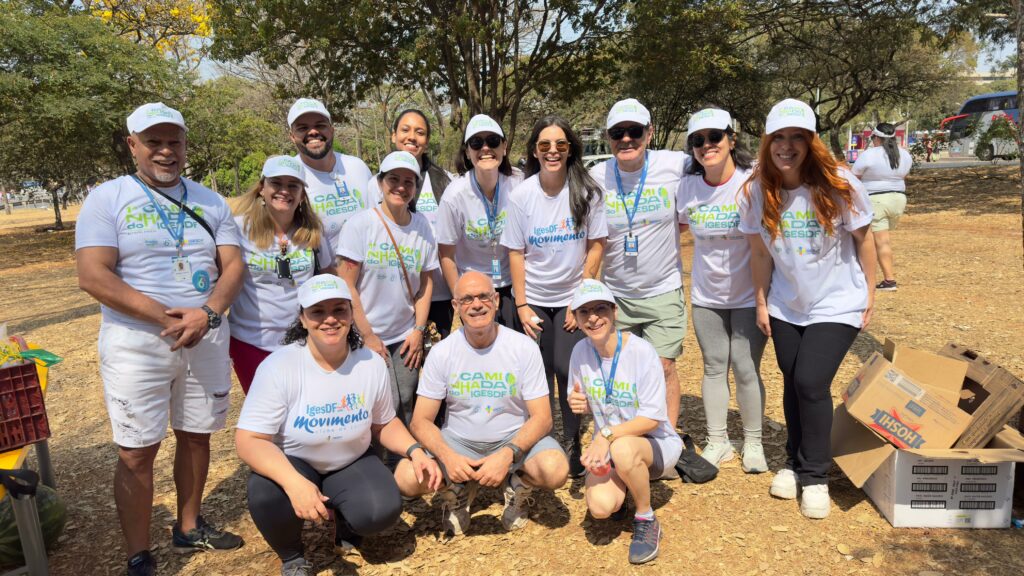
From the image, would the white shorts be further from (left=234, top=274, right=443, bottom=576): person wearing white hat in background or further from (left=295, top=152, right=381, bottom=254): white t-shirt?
(left=295, top=152, right=381, bottom=254): white t-shirt

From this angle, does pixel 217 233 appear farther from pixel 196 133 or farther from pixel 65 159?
pixel 65 159

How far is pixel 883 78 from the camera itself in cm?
2297

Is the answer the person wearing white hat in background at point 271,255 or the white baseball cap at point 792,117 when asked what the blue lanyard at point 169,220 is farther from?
the white baseball cap at point 792,117

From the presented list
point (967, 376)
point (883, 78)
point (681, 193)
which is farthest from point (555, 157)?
point (883, 78)

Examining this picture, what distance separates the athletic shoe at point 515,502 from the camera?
361 cm

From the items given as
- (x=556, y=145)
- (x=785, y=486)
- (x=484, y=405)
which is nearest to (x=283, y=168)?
(x=556, y=145)

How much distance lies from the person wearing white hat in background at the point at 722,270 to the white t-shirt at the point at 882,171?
593 centimetres

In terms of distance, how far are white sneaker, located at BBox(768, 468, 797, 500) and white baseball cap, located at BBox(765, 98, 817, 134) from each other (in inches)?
75.3

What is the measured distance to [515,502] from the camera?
144 inches

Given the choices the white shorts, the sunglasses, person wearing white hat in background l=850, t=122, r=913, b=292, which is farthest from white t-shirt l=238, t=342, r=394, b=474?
person wearing white hat in background l=850, t=122, r=913, b=292

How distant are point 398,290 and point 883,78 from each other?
24429mm

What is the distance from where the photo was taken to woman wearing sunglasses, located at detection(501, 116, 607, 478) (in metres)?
3.83

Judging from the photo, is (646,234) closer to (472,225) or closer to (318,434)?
(472,225)

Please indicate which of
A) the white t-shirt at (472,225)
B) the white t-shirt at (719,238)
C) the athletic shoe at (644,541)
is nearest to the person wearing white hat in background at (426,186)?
the white t-shirt at (472,225)
